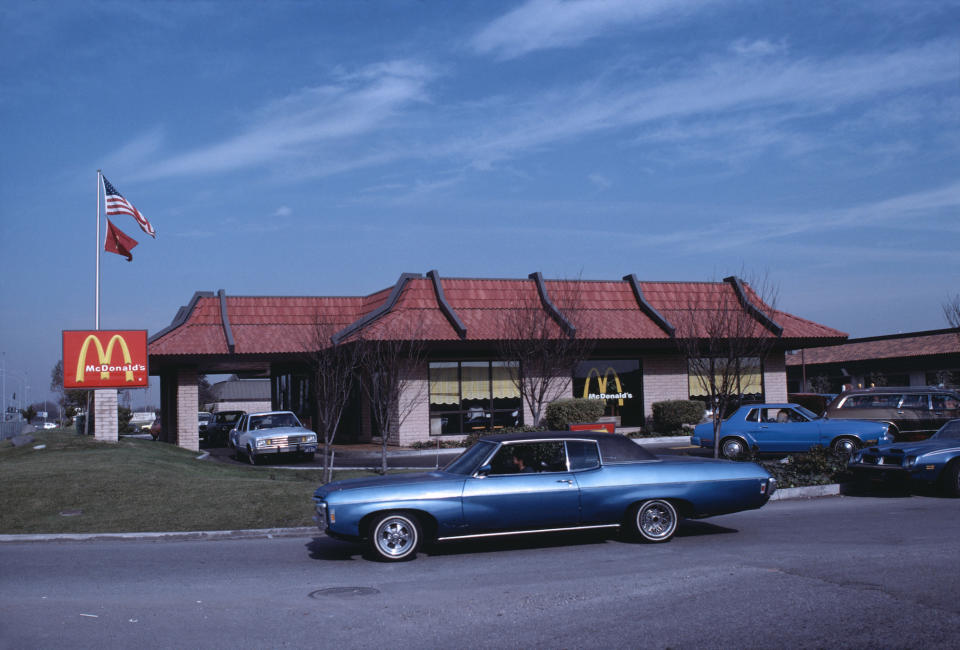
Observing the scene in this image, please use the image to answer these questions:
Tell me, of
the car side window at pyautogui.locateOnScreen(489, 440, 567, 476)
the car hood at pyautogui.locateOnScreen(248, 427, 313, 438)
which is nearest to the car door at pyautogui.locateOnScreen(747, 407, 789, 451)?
the car hood at pyautogui.locateOnScreen(248, 427, 313, 438)

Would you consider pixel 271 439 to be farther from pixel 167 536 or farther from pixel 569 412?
pixel 167 536

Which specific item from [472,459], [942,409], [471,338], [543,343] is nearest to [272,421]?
[471,338]

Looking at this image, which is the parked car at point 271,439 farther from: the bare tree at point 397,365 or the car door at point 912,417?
the car door at point 912,417

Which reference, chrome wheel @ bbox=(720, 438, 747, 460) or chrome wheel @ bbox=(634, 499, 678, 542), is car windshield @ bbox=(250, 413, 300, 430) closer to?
chrome wheel @ bbox=(720, 438, 747, 460)

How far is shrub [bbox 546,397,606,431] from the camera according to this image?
89.9 feet

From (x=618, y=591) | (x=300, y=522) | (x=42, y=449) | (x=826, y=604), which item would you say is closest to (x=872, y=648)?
(x=826, y=604)

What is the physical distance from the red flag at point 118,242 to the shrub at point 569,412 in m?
14.2

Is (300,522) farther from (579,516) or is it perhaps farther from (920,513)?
(920,513)

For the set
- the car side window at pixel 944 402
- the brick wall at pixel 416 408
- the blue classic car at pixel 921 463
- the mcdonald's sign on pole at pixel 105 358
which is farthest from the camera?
the brick wall at pixel 416 408

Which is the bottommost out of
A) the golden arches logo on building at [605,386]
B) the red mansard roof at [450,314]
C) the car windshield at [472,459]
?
the car windshield at [472,459]

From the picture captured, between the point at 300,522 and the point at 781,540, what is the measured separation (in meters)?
6.70

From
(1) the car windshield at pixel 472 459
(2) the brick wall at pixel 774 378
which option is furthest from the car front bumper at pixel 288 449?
(2) the brick wall at pixel 774 378

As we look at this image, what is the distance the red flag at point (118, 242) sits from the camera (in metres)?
27.0

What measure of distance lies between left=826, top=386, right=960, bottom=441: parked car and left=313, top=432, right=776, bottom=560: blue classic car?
41.0 feet
